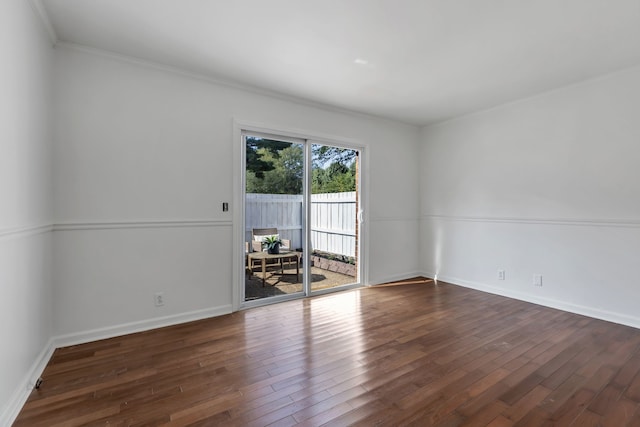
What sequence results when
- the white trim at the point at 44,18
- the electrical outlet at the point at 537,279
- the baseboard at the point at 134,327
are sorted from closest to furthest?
the white trim at the point at 44,18 → the baseboard at the point at 134,327 → the electrical outlet at the point at 537,279

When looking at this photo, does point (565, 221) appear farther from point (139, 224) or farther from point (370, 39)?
point (139, 224)

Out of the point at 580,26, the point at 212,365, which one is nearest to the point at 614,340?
the point at 580,26

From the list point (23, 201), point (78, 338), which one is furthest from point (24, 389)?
point (23, 201)

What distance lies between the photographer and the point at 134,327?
2830mm

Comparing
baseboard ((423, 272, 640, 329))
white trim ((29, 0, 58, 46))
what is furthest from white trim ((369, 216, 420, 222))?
white trim ((29, 0, 58, 46))

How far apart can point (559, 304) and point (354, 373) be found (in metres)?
2.83

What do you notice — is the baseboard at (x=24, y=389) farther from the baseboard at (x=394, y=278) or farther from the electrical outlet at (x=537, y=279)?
the electrical outlet at (x=537, y=279)

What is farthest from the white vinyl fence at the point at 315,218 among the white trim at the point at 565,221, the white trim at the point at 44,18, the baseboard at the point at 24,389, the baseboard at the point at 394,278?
the white trim at the point at 44,18

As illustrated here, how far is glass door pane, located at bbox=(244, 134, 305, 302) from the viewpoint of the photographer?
358cm

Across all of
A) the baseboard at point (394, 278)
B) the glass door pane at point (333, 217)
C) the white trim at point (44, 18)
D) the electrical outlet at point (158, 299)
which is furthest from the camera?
the baseboard at point (394, 278)

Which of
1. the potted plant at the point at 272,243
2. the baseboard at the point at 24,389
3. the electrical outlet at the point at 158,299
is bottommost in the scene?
the baseboard at the point at 24,389

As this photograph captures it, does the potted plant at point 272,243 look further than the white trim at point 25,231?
Yes

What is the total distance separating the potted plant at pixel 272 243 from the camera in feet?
12.2

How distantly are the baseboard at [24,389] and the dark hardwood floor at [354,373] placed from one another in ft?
0.15
